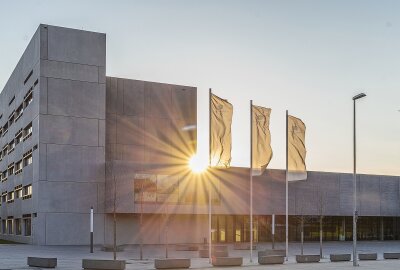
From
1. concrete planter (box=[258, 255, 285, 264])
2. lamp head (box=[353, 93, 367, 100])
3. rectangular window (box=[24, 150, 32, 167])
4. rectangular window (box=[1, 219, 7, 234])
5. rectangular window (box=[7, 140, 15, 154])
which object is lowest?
rectangular window (box=[1, 219, 7, 234])

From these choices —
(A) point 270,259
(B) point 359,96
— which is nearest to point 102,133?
(A) point 270,259

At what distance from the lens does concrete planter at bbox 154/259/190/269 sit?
103 feet

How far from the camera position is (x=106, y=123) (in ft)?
214

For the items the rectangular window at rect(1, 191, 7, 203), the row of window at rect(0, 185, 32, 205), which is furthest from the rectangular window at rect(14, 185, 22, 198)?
the rectangular window at rect(1, 191, 7, 203)

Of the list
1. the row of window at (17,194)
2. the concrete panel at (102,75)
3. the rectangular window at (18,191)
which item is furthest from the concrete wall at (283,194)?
the rectangular window at (18,191)

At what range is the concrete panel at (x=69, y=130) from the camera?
58.3m

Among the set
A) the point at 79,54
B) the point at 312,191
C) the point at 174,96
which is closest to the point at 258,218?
the point at 312,191

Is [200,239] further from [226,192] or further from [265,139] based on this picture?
[265,139]

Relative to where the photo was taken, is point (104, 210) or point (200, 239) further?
point (200, 239)

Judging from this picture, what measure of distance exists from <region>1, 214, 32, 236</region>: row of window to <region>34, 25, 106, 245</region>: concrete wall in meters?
6.06

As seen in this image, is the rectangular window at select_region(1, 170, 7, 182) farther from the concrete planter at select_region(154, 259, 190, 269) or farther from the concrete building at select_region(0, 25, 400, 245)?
the concrete planter at select_region(154, 259, 190, 269)

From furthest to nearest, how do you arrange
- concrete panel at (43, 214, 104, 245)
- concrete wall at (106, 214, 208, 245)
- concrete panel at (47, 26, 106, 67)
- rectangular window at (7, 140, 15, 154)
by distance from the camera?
rectangular window at (7, 140, 15, 154) < concrete wall at (106, 214, 208, 245) < concrete panel at (47, 26, 106, 67) < concrete panel at (43, 214, 104, 245)

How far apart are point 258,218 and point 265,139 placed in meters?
31.3

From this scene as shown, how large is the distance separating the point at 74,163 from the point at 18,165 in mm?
15480
